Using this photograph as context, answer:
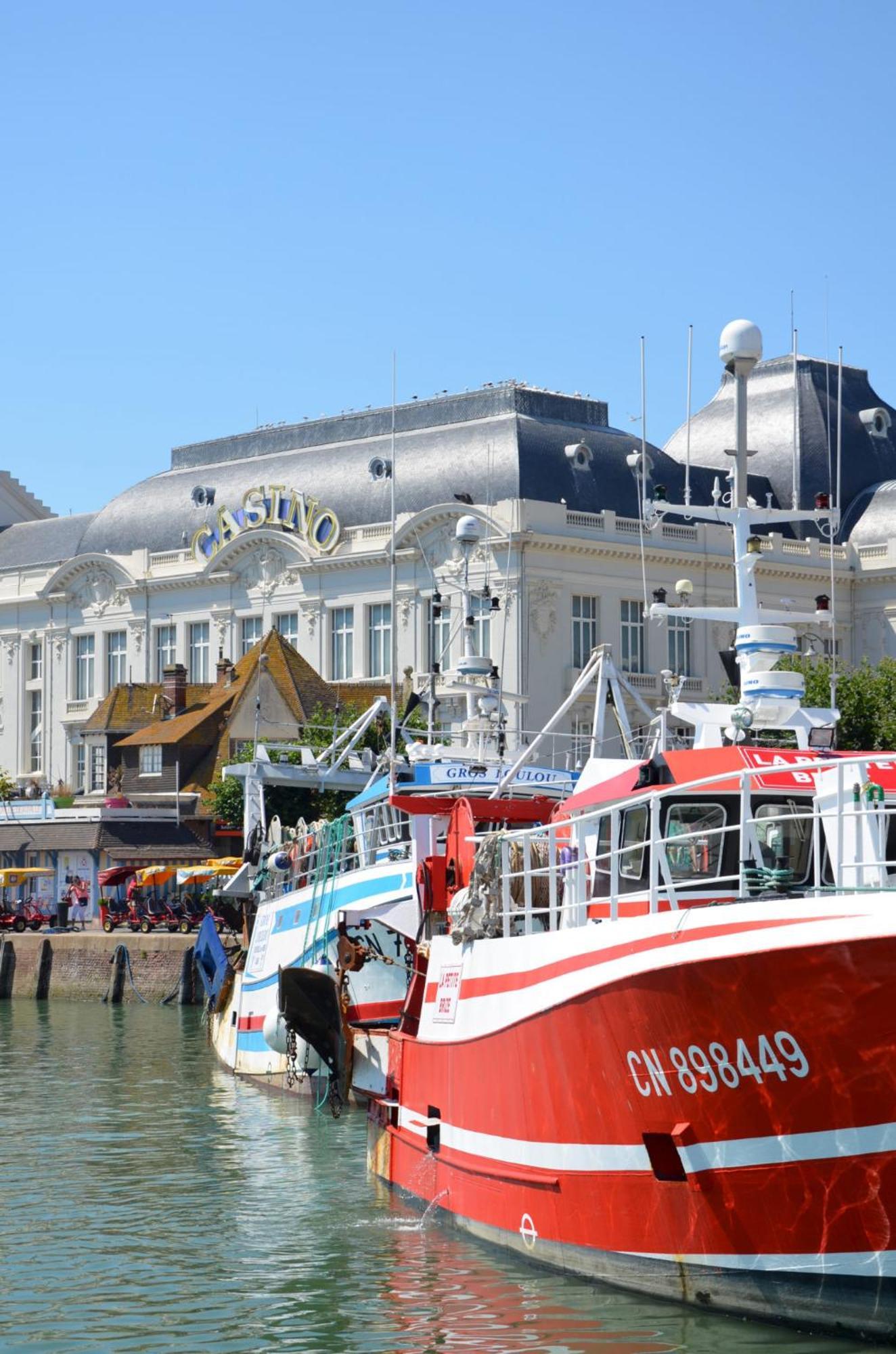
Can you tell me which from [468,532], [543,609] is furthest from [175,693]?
[468,532]

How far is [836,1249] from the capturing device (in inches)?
624

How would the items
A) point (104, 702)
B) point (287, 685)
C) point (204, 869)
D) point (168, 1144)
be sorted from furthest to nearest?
point (104, 702) < point (287, 685) < point (204, 869) < point (168, 1144)

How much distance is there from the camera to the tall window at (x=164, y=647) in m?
112

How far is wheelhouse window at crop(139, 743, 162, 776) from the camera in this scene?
9112cm

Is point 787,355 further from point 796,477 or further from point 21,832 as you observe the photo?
point 21,832

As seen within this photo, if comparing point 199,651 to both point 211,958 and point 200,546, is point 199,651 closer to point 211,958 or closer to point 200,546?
point 200,546

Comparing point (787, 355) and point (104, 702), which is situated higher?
point (787, 355)

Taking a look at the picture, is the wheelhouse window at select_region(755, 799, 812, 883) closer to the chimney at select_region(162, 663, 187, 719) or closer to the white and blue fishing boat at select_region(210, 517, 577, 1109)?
the white and blue fishing boat at select_region(210, 517, 577, 1109)

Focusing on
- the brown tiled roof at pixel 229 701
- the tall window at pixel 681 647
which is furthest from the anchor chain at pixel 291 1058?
the tall window at pixel 681 647

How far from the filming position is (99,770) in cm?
10200

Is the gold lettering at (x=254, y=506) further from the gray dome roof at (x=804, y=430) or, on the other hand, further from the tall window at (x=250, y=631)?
the gray dome roof at (x=804, y=430)

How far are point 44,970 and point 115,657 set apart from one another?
49.4 metres

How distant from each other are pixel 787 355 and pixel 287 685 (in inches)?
1411

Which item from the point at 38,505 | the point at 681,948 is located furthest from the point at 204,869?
the point at 38,505
